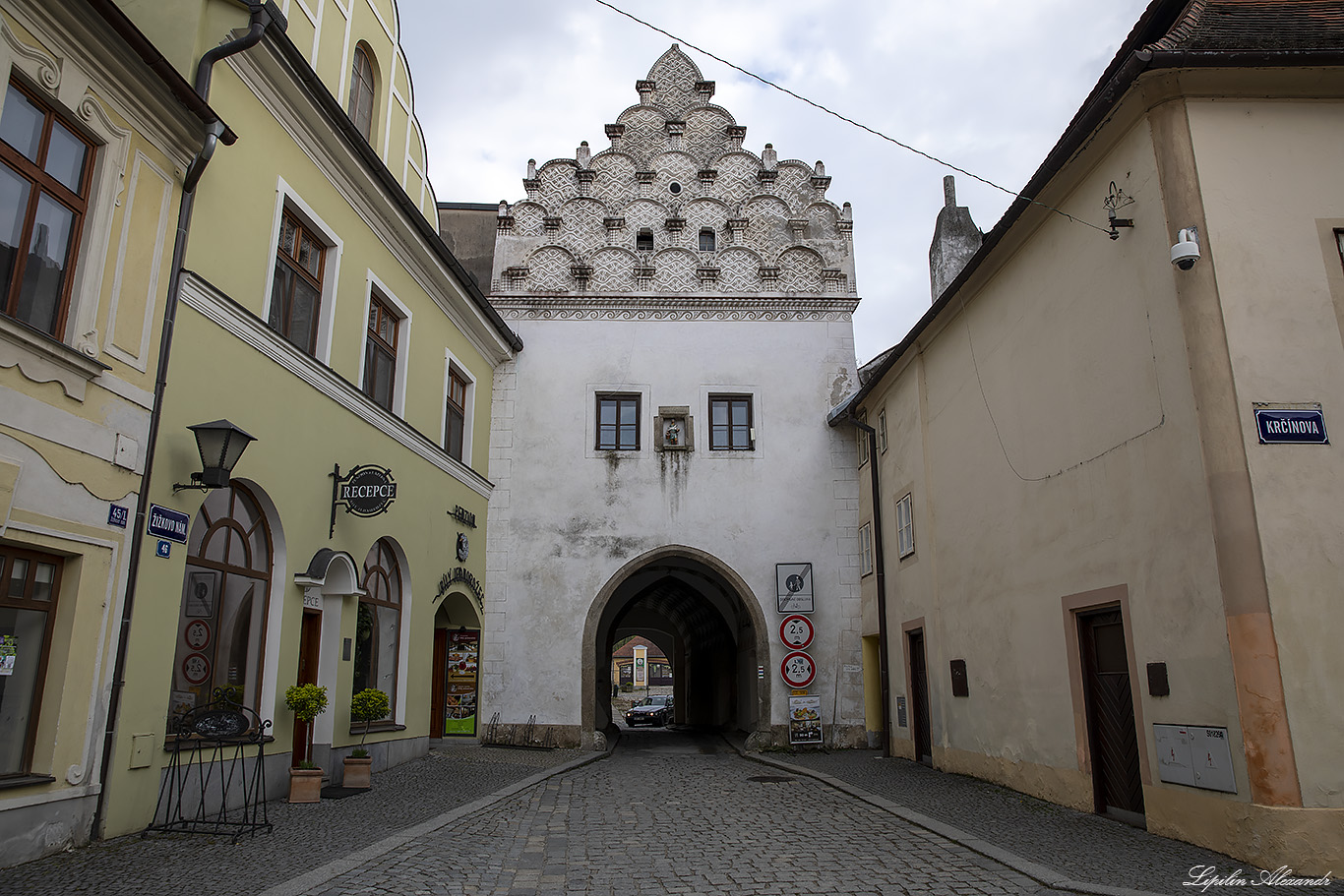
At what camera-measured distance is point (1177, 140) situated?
25.6 ft

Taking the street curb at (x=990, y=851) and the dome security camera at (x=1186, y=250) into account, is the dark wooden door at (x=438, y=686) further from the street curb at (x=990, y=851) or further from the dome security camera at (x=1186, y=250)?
the dome security camera at (x=1186, y=250)

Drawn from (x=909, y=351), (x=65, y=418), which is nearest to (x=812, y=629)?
(x=909, y=351)

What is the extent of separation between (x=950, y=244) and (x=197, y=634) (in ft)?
52.4

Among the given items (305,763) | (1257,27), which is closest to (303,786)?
(305,763)

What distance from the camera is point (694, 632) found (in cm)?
2870

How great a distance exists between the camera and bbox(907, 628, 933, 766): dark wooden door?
14.2 meters

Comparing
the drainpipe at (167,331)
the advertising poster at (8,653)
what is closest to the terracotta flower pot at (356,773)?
the drainpipe at (167,331)

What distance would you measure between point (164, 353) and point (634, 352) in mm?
10921

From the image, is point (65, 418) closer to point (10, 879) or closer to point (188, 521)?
point (188, 521)

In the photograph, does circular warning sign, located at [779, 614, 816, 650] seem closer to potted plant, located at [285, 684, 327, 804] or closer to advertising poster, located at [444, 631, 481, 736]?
advertising poster, located at [444, 631, 481, 736]

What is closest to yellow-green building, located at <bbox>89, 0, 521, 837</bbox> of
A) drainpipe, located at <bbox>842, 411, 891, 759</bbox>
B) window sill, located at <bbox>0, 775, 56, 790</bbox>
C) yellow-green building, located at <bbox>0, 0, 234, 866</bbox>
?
yellow-green building, located at <bbox>0, 0, 234, 866</bbox>

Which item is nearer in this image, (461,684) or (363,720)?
(363,720)

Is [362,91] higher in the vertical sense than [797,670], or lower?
higher

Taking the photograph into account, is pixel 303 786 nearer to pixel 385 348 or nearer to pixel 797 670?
pixel 385 348
